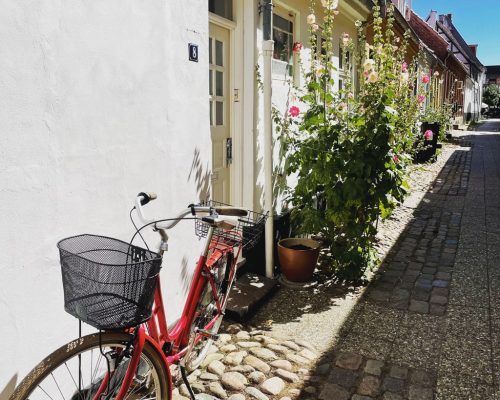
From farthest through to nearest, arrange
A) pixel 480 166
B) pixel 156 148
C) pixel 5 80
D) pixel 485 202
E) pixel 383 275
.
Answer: pixel 480 166, pixel 485 202, pixel 383 275, pixel 156 148, pixel 5 80

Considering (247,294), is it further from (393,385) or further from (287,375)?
(393,385)

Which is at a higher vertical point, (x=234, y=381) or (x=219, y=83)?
(x=219, y=83)

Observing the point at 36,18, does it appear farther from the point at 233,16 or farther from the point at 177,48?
the point at 233,16

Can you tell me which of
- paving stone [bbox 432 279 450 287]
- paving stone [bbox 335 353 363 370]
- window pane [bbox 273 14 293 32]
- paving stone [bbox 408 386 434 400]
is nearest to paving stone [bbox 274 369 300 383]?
paving stone [bbox 335 353 363 370]

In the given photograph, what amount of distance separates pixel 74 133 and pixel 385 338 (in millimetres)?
2821

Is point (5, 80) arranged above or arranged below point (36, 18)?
below

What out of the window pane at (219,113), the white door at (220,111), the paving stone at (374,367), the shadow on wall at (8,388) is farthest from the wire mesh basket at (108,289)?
the window pane at (219,113)

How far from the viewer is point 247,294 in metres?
4.38

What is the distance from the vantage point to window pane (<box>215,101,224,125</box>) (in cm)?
457

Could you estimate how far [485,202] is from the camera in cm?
898

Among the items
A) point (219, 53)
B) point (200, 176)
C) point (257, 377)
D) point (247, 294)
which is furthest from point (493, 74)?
point (257, 377)

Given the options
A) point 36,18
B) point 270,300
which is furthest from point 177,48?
point 270,300

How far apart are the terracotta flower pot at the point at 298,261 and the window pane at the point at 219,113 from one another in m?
1.45

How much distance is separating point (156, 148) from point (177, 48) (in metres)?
0.76
